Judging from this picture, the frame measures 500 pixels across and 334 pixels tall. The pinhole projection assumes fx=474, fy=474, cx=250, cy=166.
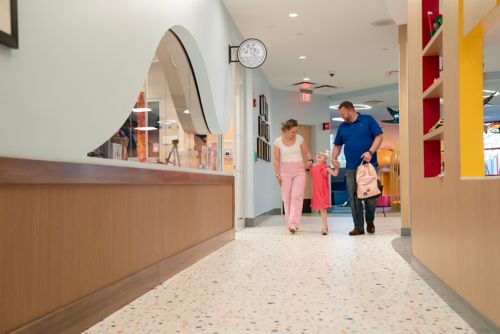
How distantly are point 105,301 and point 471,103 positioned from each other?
2.10 meters

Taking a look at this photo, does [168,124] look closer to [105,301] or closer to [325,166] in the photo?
[105,301]

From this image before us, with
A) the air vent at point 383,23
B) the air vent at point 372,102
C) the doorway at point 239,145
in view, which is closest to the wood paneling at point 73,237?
the doorway at point 239,145

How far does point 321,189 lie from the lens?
629cm

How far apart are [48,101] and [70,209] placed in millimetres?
486

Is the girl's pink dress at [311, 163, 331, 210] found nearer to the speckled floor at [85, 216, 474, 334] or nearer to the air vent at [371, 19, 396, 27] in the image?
the speckled floor at [85, 216, 474, 334]

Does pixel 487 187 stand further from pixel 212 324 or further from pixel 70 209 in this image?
pixel 70 209

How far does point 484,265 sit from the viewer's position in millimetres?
2057

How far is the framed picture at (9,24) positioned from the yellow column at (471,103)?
2.04m

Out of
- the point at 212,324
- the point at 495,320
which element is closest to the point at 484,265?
the point at 495,320

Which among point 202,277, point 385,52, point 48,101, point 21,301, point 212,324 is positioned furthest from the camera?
point 385,52

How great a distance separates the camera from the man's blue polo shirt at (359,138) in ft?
19.6

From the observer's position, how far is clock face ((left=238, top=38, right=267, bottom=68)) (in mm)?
5887

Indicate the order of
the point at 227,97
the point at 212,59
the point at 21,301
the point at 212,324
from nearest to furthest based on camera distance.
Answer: the point at 21,301 < the point at 212,324 < the point at 212,59 < the point at 227,97

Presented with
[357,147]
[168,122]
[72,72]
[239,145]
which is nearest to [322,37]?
[239,145]
